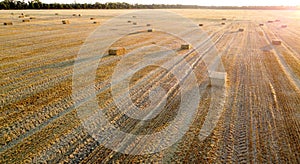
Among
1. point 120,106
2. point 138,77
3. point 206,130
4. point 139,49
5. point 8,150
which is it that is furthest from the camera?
point 139,49

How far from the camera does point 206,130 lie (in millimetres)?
4586

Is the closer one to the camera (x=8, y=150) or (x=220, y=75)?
(x=8, y=150)

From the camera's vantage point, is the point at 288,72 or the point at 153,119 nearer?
the point at 153,119

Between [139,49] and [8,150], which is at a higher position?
[139,49]

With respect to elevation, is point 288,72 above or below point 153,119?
above

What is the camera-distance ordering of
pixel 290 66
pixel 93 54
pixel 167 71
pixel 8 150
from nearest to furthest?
pixel 8 150 < pixel 167 71 < pixel 290 66 < pixel 93 54

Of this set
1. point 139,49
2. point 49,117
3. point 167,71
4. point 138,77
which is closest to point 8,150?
point 49,117

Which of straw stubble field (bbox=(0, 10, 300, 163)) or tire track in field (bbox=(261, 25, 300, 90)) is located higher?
tire track in field (bbox=(261, 25, 300, 90))

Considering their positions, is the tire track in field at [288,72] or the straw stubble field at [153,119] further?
the tire track in field at [288,72]

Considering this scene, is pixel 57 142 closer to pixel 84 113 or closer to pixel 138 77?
pixel 84 113

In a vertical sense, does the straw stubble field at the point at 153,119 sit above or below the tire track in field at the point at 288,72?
below

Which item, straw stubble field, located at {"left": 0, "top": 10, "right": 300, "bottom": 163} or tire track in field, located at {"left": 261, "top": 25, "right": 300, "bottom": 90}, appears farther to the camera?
tire track in field, located at {"left": 261, "top": 25, "right": 300, "bottom": 90}

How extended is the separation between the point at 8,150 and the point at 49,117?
1.20m

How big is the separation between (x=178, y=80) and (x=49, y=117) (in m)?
4.20
